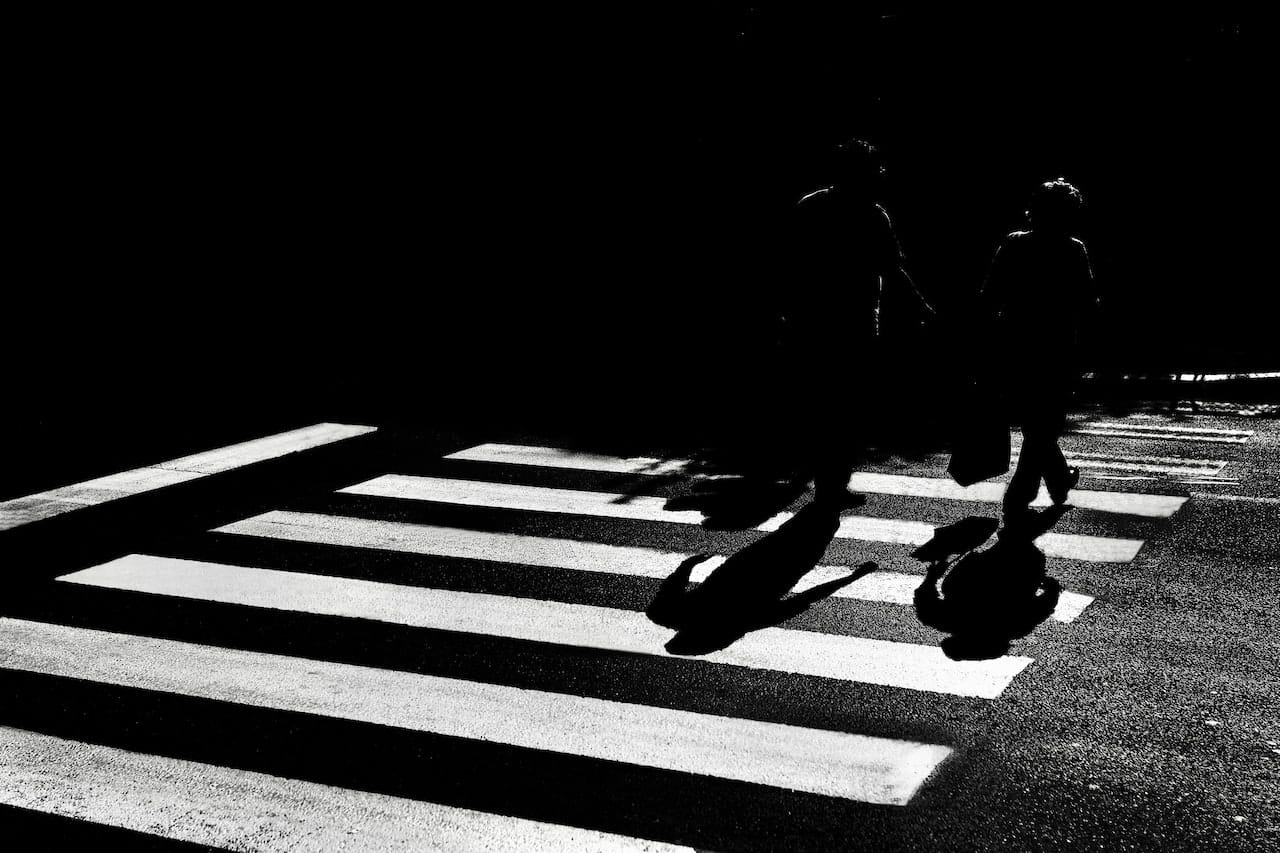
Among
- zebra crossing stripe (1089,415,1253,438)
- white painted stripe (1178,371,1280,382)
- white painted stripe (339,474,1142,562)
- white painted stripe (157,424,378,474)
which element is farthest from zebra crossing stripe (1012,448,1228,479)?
white painted stripe (157,424,378,474)

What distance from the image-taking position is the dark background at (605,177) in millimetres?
13023

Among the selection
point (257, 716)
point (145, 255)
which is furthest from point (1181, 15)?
point (257, 716)

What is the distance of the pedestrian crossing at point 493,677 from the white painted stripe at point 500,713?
0.04 ft

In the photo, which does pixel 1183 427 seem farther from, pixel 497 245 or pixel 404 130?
pixel 404 130

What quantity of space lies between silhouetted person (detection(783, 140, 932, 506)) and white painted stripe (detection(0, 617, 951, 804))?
3.01 metres

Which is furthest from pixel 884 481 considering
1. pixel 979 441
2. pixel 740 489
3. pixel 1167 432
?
pixel 1167 432

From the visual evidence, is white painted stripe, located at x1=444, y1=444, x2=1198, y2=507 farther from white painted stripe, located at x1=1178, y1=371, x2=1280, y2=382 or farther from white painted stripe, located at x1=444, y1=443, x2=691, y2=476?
white painted stripe, located at x1=1178, y1=371, x2=1280, y2=382

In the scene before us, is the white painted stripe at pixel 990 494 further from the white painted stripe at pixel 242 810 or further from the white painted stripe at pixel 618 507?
the white painted stripe at pixel 242 810

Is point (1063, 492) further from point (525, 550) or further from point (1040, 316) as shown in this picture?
point (525, 550)

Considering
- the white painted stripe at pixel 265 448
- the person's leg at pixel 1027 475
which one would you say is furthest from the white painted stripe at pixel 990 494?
the white painted stripe at pixel 265 448

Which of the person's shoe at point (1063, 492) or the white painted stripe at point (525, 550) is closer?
the white painted stripe at point (525, 550)

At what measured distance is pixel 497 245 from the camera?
14.5m

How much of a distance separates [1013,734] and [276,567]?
3.80 meters

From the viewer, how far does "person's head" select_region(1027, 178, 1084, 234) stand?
703cm
